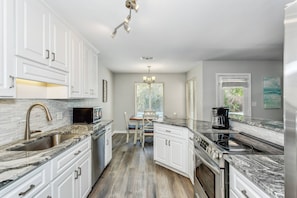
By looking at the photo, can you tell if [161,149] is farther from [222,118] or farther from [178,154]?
[222,118]

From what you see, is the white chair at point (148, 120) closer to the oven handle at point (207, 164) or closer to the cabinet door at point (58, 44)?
the oven handle at point (207, 164)

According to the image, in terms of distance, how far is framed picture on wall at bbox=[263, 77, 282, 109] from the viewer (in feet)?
18.0

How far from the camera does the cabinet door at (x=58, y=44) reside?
6.96ft

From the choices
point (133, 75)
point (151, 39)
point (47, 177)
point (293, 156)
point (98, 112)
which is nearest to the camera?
point (293, 156)

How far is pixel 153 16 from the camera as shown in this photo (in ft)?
7.95

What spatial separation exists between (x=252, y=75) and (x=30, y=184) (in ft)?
19.0

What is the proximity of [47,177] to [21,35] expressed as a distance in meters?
1.17

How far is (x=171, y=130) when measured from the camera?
11.2 feet

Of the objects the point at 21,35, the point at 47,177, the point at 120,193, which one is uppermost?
the point at 21,35

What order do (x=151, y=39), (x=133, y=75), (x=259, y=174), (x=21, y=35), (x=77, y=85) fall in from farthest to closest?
(x=133, y=75)
(x=151, y=39)
(x=77, y=85)
(x=21, y=35)
(x=259, y=174)

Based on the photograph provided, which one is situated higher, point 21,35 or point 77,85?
point 21,35

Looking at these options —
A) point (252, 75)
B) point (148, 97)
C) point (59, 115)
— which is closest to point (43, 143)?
point (59, 115)

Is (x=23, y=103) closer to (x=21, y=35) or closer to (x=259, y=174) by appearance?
(x=21, y=35)

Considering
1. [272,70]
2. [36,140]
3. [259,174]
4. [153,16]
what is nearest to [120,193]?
[36,140]
